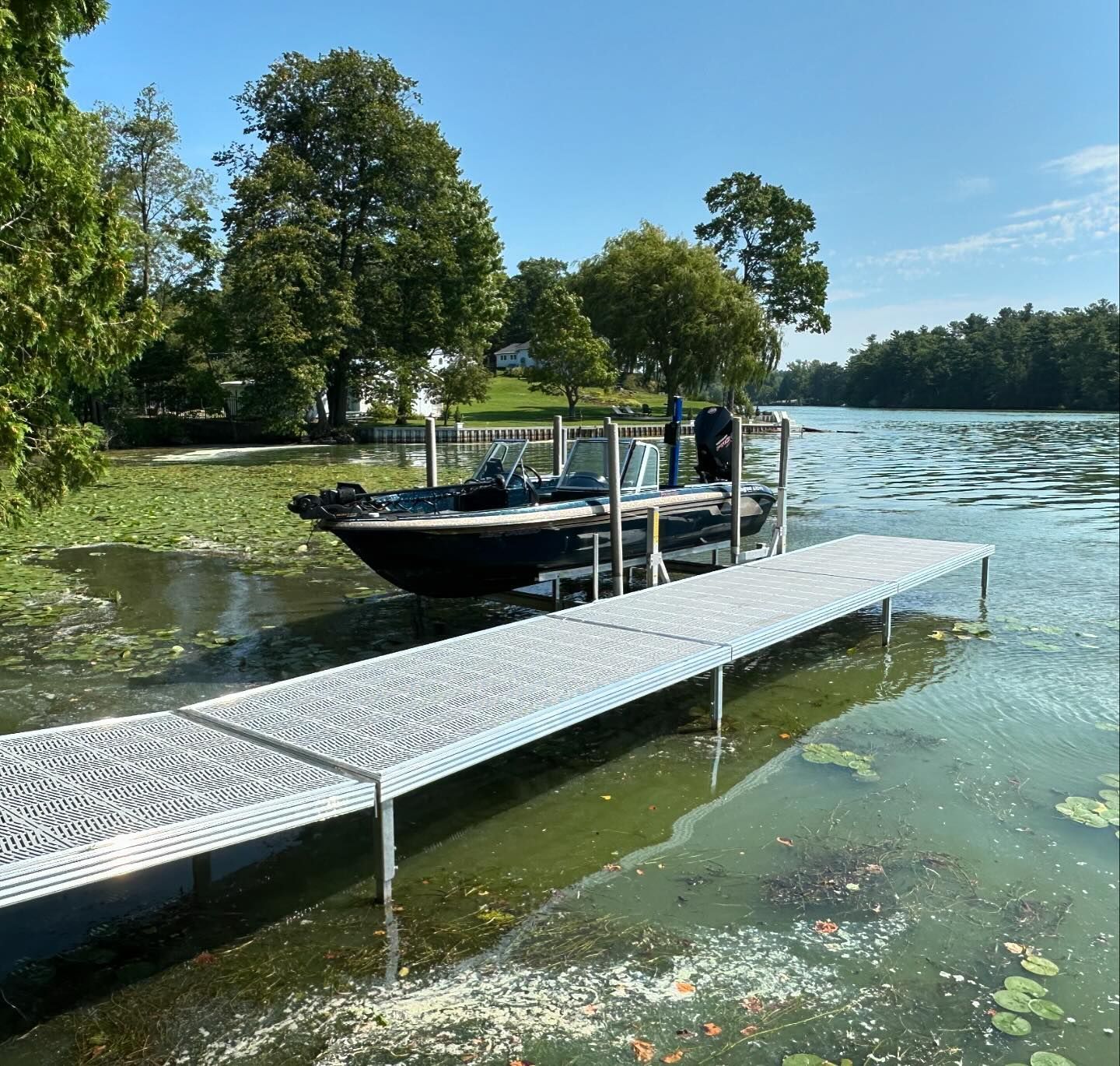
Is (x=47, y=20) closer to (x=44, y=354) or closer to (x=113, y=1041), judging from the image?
(x=44, y=354)

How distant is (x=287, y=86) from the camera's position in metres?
35.9

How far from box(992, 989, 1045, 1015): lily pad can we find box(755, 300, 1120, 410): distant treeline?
266 ft

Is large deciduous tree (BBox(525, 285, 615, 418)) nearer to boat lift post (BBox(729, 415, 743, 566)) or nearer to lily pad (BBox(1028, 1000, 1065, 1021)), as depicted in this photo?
boat lift post (BBox(729, 415, 743, 566))

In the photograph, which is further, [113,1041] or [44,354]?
[44,354]

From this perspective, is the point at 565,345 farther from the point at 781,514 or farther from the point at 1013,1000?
the point at 1013,1000

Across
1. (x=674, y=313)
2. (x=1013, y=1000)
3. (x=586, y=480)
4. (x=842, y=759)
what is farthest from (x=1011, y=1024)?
(x=674, y=313)

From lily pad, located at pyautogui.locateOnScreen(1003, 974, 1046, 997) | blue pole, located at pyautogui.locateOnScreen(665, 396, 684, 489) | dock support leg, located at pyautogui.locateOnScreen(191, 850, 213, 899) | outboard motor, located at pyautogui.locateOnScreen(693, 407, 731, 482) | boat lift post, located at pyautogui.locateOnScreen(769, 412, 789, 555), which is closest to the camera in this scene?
lily pad, located at pyautogui.locateOnScreen(1003, 974, 1046, 997)

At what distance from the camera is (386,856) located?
167 inches

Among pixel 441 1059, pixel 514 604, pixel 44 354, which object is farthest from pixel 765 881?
pixel 44 354

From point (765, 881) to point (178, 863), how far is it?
288cm

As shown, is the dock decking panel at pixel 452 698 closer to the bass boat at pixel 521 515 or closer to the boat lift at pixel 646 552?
the bass boat at pixel 521 515

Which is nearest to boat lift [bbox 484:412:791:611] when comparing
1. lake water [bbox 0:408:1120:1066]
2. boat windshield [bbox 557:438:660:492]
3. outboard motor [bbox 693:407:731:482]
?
outboard motor [bbox 693:407:731:482]

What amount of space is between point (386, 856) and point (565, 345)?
47194mm

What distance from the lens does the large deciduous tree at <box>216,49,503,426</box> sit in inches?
1314
